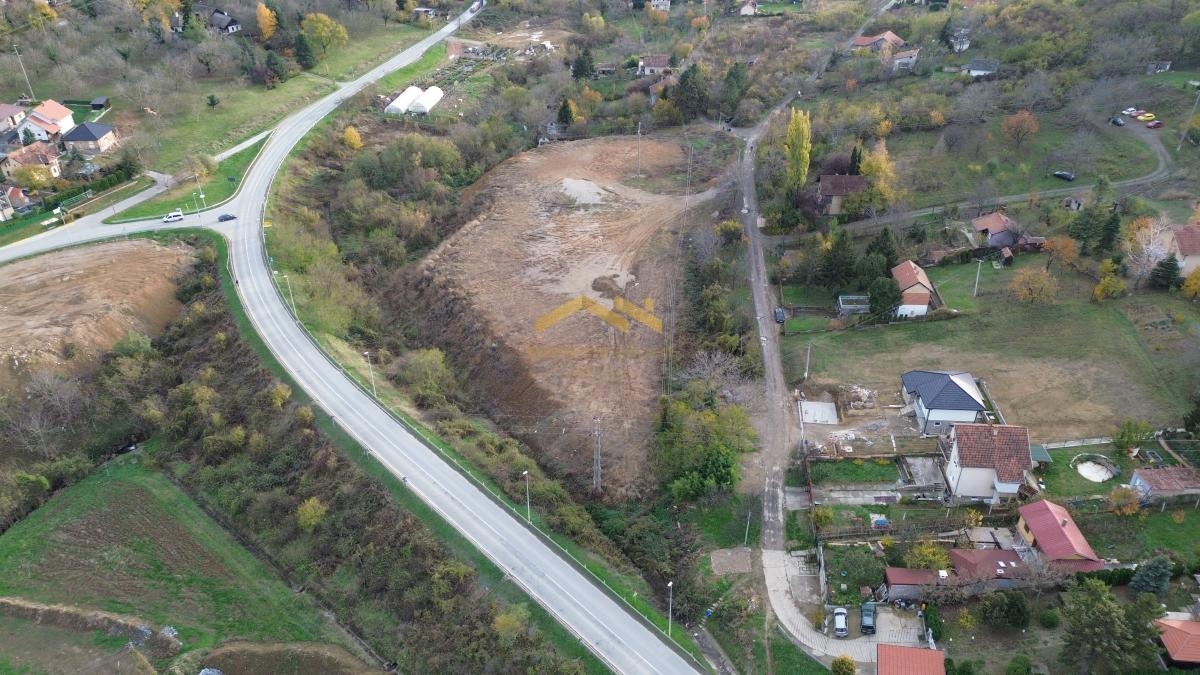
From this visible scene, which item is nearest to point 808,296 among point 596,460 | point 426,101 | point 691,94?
point 596,460

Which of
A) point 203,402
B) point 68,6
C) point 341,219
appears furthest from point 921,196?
point 68,6

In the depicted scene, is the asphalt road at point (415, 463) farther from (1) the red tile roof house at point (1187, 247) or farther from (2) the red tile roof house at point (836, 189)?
(1) the red tile roof house at point (1187, 247)

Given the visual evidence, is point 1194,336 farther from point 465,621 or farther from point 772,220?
point 465,621

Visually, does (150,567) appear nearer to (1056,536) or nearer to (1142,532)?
(1056,536)

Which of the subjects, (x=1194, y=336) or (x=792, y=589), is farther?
(x=1194, y=336)

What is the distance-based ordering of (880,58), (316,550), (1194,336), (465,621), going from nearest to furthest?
1. (465,621)
2. (316,550)
3. (1194,336)
4. (880,58)

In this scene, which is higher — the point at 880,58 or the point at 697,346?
the point at 880,58
